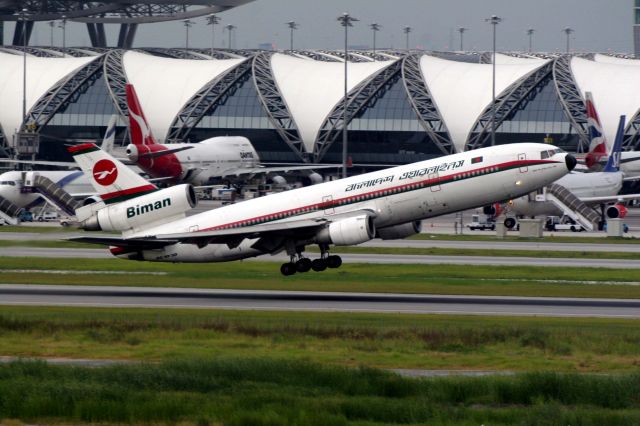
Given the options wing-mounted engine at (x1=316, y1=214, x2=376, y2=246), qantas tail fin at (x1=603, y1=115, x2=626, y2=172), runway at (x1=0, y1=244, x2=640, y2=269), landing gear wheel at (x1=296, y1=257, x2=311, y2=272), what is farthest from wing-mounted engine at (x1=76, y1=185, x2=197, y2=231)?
qantas tail fin at (x1=603, y1=115, x2=626, y2=172)

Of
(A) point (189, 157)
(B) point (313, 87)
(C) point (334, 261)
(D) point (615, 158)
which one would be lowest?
(C) point (334, 261)

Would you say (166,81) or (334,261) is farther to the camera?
(166,81)

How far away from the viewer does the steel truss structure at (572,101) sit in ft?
479

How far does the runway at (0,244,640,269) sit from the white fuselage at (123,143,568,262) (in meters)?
10.8

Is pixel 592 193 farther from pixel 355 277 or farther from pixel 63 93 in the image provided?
pixel 63 93

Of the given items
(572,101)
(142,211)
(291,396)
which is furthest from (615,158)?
(291,396)

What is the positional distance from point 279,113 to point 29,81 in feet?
118

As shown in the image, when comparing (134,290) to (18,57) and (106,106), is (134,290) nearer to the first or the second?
(106,106)

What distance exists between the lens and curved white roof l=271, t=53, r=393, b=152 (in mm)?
154250

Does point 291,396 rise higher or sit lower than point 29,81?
lower

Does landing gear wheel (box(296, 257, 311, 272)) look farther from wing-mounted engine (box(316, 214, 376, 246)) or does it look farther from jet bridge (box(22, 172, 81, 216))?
jet bridge (box(22, 172, 81, 216))

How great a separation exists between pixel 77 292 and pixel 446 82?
106 meters

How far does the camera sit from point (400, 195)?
5338 cm

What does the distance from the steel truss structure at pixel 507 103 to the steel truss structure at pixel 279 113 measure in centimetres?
2268
